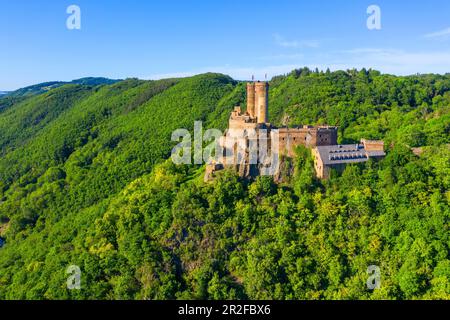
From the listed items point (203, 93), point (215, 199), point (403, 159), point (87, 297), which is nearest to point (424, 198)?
point (403, 159)

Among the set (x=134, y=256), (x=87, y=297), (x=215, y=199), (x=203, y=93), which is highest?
(x=203, y=93)

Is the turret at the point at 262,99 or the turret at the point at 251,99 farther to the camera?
the turret at the point at 251,99

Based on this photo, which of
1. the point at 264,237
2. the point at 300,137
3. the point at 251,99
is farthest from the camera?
the point at 251,99

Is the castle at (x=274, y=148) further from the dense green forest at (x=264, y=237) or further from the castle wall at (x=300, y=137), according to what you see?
the dense green forest at (x=264, y=237)

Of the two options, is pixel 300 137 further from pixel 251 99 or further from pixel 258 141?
pixel 251 99

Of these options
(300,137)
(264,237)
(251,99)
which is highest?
(251,99)
